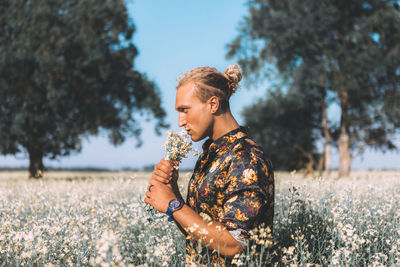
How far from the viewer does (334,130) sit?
2405 centimetres

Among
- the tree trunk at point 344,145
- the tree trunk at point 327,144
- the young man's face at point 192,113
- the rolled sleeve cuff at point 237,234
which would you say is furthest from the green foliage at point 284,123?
the rolled sleeve cuff at point 237,234

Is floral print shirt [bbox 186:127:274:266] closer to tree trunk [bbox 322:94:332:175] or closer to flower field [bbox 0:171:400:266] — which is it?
flower field [bbox 0:171:400:266]

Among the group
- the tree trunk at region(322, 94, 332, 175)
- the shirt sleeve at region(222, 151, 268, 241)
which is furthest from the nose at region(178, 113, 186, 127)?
the tree trunk at region(322, 94, 332, 175)

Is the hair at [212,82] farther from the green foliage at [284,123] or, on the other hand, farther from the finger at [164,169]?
the green foliage at [284,123]

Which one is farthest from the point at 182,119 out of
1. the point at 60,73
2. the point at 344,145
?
the point at 344,145

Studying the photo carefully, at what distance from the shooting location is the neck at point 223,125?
3.06m

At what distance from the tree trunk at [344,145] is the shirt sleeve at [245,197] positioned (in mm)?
19797

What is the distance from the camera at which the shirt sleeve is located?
8.17 feet

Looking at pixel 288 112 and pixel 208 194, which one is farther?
pixel 288 112

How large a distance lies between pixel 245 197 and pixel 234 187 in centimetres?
11

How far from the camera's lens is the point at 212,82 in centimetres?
299

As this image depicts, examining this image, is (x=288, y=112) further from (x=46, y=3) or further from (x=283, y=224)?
(x=283, y=224)

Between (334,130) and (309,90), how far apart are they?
3.60 metres

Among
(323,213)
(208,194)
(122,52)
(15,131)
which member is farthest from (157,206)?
(122,52)
